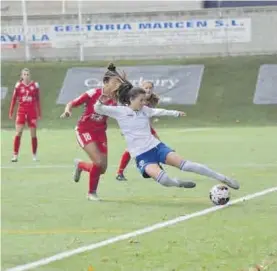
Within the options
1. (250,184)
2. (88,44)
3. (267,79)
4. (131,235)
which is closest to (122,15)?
(88,44)

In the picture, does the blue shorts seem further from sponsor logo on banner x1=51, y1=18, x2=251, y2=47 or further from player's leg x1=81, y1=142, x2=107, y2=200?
sponsor logo on banner x1=51, y1=18, x2=251, y2=47

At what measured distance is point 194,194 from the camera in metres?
13.8

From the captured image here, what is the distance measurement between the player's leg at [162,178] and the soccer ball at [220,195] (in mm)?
286

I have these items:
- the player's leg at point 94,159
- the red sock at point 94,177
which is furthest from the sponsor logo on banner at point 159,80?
the red sock at point 94,177

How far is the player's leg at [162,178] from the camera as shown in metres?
12.3

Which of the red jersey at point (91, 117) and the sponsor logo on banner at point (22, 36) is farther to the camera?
the sponsor logo on banner at point (22, 36)

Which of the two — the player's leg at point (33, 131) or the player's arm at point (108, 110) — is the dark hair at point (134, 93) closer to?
the player's arm at point (108, 110)

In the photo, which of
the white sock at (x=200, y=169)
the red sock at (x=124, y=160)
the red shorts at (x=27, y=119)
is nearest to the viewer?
the white sock at (x=200, y=169)

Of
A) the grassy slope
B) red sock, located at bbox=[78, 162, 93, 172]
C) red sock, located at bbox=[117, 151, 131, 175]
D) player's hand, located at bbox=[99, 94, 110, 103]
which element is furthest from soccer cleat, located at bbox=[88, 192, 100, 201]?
the grassy slope

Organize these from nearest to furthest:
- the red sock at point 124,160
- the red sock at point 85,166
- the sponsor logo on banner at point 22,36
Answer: the red sock at point 85,166
the red sock at point 124,160
the sponsor logo on banner at point 22,36

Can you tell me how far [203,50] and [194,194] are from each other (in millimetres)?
26284

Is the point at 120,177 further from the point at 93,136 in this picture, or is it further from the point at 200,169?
the point at 200,169

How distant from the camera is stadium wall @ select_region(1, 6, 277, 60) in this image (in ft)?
128

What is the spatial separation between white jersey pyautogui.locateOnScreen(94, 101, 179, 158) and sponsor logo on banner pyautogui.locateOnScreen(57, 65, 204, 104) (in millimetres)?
21395
